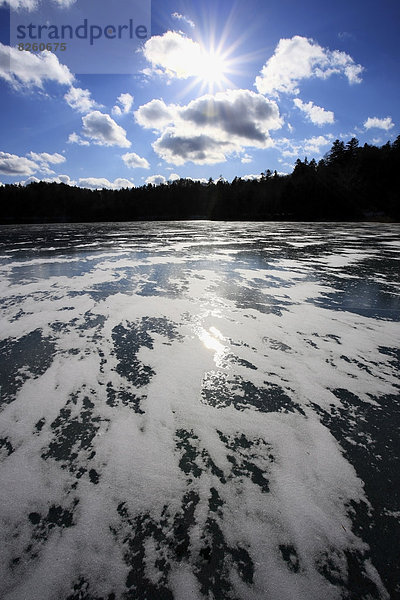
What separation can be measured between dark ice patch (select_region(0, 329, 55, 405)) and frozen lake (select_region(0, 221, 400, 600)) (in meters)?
0.02

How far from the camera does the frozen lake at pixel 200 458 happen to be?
4.10 ft

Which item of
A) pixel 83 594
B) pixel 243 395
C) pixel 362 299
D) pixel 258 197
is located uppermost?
pixel 258 197

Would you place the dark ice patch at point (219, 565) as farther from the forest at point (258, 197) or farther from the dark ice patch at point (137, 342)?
the forest at point (258, 197)

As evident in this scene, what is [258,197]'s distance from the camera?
8200 centimetres

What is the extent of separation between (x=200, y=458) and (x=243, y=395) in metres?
0.77

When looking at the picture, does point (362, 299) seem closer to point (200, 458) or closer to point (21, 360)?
point (200, 458)

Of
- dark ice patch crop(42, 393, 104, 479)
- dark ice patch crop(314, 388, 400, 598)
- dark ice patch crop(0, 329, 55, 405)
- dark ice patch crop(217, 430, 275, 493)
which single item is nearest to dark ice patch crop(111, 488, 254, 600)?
dark ice patch crop(217, 430, 275, 493)

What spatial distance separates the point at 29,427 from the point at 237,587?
1.73 m

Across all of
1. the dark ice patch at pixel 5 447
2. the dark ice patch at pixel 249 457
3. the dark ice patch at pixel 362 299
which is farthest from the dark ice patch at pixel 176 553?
the dark ice patch at pixel 362 299

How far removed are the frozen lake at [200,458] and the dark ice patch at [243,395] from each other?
0.02 meters

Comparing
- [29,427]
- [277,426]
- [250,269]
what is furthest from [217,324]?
[250,269]

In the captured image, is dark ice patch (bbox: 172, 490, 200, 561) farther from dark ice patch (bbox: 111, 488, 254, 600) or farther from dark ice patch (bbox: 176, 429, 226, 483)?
dark ice patch (bbox: 176, 429, 226, 483)

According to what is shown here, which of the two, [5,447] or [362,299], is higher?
[362,299]

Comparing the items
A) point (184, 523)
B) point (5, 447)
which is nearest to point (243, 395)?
point (184, 523)
